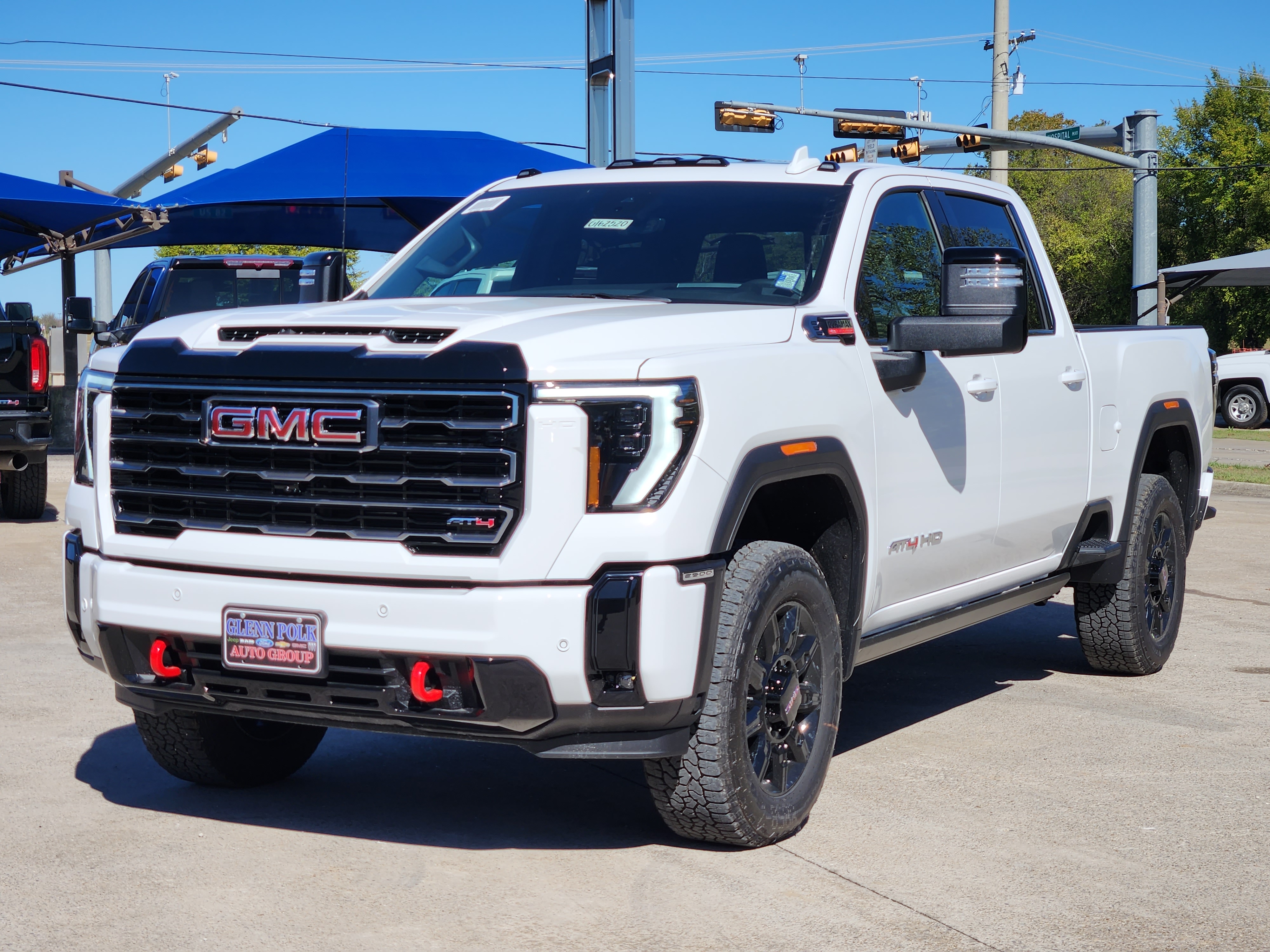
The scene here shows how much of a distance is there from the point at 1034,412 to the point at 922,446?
3.23 ft

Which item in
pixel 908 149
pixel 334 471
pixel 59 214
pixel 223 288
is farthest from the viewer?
pixel 908 149

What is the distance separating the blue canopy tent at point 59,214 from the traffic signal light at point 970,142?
17.3 meters

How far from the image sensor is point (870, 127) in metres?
29.7

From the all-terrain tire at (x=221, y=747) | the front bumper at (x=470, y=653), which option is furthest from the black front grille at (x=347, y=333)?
the all-terrain tire at (x=221, y=747)

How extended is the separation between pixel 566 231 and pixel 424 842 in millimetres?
2227

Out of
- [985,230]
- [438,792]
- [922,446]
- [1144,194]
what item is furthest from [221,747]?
[1144,194]

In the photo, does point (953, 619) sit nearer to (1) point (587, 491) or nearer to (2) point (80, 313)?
(1) point (587, 491)

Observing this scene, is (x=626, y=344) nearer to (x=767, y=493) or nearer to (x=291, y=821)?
(x=767, y=493)

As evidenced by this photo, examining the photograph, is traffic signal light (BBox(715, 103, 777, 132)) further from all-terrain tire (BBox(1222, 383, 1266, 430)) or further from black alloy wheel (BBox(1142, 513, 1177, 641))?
black alloy wheel (BBox(1142, 513, 1177, 641))

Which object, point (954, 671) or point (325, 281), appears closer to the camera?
point (325, 281)

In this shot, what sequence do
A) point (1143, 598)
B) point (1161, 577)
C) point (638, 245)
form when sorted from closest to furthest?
point (638, 245) → point (1143, 598) → point (1161, 577)

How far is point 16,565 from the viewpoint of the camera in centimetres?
1013

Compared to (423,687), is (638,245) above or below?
above

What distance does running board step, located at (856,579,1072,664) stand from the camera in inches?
197
